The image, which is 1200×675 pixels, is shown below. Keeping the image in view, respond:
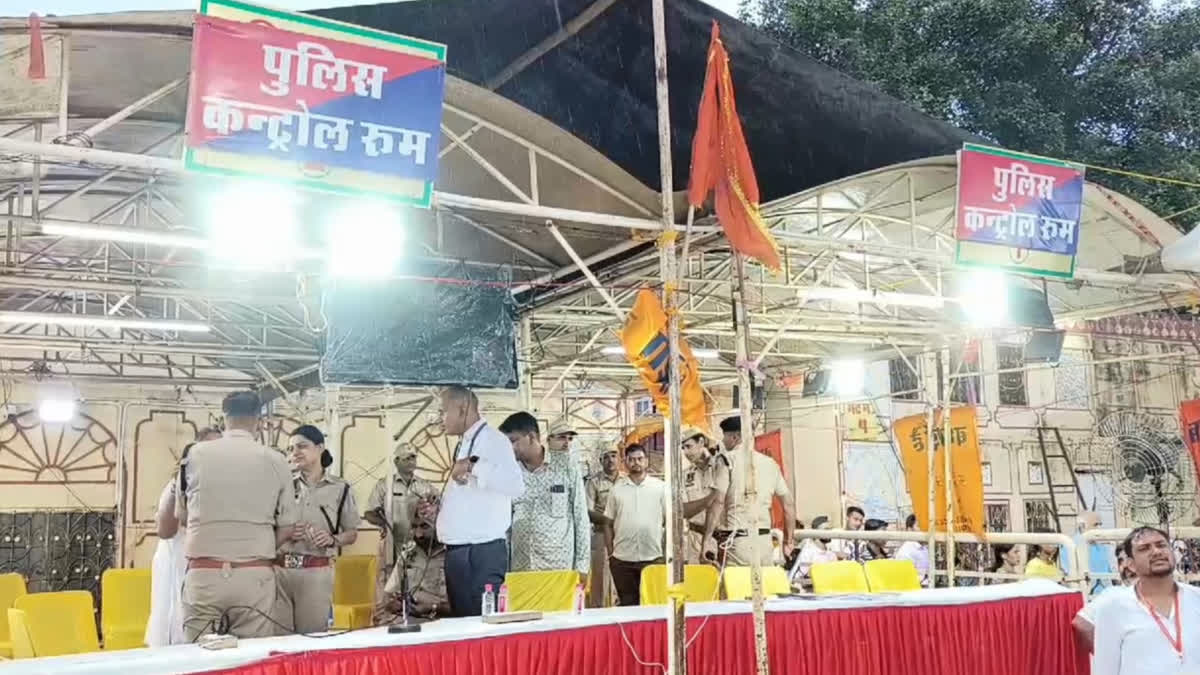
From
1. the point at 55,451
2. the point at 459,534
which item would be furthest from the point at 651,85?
the point at 55,451

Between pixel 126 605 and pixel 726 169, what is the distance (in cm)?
526

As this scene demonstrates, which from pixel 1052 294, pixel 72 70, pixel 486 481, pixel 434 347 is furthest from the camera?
pixel 1052 294

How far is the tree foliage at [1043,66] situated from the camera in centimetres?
2143

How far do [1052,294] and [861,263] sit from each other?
1.93 m

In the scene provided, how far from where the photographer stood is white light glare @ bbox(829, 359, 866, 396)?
15.3 metres

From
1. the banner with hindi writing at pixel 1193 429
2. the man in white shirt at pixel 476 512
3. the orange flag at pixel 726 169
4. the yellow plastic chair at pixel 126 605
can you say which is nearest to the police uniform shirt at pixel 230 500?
the man in white shirt at pixel 476 512

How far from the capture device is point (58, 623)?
5.84 metres

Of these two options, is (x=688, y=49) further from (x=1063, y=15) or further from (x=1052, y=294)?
(x=1063, y=15)

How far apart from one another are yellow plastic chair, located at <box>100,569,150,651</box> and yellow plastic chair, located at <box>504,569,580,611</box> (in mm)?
2715

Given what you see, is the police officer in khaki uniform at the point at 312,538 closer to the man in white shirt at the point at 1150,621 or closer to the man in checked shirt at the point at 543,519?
the man in checked shirt at the point at 543,519

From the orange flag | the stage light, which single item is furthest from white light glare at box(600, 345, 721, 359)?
the orange flag

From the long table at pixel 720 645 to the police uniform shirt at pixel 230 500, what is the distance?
45 centimetres

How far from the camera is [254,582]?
15.5 ft

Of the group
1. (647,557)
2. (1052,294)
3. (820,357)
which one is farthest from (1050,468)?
(647,557)
